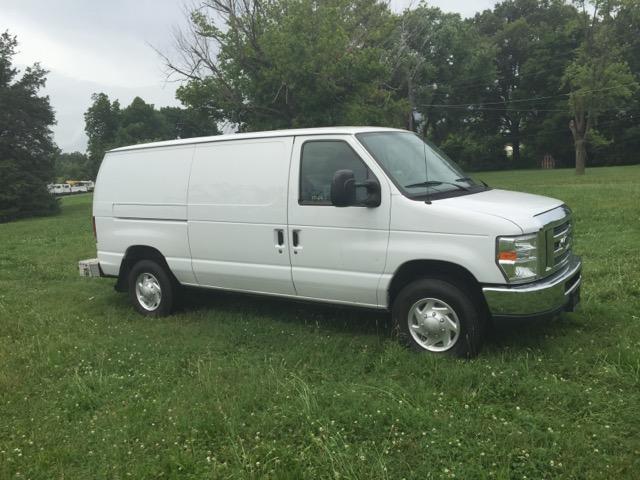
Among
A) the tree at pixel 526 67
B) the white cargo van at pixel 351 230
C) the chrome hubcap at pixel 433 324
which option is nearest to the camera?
the white cargo van at pixel 351 230

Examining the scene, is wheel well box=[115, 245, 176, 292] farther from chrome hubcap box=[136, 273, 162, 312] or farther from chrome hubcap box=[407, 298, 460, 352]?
chrome hubcap box=[407, 298, 460, 352]

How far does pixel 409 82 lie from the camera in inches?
1741

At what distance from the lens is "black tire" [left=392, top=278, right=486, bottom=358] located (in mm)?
4609

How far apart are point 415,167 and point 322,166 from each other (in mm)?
865

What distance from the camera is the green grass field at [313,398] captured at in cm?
339

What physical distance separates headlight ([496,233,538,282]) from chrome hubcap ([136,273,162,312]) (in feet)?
13.1

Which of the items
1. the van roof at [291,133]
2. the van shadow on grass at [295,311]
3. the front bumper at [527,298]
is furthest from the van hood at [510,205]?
the van shadow on grass at [295,311]

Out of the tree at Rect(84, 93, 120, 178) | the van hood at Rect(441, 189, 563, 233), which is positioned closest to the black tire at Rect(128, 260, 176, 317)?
the van hood at Rect(441, 189, 563, 233)

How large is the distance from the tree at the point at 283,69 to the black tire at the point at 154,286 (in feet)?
61.4

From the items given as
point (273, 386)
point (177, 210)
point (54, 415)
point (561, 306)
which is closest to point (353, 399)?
point (273, 386)

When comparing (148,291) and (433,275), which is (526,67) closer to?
(148,291)

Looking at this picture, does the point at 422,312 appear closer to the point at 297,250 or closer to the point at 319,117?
the point at 297,250

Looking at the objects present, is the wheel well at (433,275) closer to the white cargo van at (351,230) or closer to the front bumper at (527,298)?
the white cargo van at (351,230)

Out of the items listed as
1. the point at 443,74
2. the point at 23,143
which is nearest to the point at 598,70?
the point at 443,74
